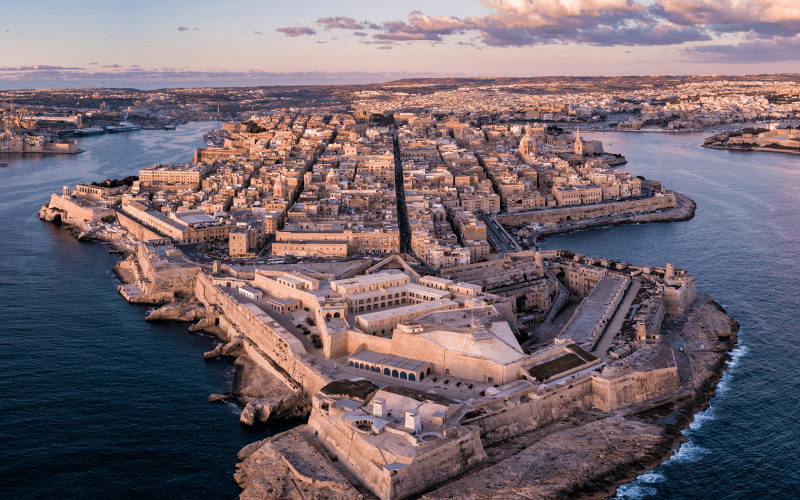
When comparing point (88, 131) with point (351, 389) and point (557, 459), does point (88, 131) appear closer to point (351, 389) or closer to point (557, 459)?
point (351, 389)

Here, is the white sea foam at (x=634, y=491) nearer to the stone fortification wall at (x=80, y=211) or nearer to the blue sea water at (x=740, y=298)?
the blue sea water at (x=740, y=298)

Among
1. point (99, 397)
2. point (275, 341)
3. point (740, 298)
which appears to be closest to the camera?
point (99, 397)

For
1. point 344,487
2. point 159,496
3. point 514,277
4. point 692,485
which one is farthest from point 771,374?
point 159,496

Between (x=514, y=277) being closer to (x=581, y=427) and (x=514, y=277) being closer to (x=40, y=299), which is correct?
(x=581, y=427)

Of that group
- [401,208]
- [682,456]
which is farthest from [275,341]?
[401,208]

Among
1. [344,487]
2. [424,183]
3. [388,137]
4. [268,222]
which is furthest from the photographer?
[388,137]

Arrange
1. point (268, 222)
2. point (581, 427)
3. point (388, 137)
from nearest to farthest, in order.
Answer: point (581, 427) → point (268, 222) → point (388, 137)

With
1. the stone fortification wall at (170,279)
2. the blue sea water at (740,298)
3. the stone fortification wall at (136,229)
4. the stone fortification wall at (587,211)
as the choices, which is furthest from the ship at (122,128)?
the stone fortification wall at (170,279)
